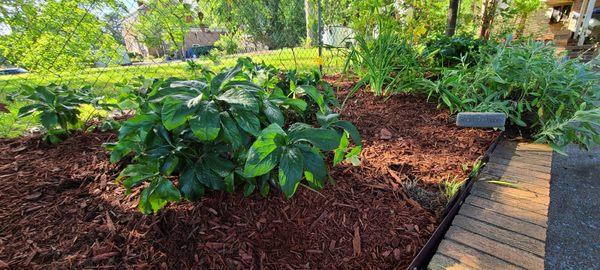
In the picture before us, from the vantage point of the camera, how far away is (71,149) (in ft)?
4.67

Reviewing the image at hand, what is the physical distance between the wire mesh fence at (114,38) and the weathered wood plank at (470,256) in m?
1.66

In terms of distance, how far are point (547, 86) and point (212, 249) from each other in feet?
7.34

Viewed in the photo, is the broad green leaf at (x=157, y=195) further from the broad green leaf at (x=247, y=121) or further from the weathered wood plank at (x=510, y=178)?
the weathered wood plank at (x=510, y=178)

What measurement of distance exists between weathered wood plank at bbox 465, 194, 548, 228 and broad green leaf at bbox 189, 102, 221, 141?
107cm

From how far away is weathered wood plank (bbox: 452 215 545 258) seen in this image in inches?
36.3

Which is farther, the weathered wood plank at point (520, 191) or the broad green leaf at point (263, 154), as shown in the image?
the weathered wood plank at point (520, 191)

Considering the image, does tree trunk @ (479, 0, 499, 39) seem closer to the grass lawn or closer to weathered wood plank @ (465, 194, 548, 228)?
the grass lawn

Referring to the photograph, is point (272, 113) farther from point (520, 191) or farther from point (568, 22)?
point (568, 22)

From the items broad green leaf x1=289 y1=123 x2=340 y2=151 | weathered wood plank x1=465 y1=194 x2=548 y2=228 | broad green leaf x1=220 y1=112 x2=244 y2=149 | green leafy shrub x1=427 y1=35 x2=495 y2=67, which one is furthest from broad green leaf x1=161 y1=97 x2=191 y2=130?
green leafy shrub x1=427 y1=35 x2=495 y2=67

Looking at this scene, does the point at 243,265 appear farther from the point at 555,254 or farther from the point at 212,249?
the point at 555,254

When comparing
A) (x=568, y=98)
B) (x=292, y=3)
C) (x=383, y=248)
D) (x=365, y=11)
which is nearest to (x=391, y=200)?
(x=383, y=248)

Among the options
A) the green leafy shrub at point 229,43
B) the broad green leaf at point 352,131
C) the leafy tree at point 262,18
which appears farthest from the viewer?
the green leafy shrub at point 229,43

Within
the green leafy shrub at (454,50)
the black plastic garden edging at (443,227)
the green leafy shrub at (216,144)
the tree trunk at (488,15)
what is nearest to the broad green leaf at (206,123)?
the green leafy shrub at (216,144)

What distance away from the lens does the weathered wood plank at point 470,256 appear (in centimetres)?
86
